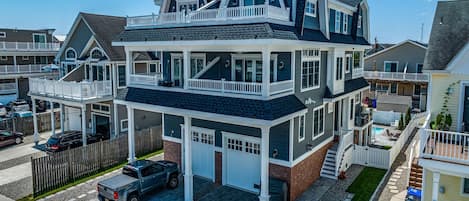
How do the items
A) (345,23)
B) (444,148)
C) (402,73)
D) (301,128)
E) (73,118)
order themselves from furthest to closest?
(402,73)
(73,118)
(345,23)
(301,128)
(444,148)

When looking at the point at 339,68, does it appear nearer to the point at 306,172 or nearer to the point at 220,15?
the point at 306,172

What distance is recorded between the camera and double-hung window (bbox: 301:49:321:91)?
16891 millimetres

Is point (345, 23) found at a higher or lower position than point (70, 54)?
higher

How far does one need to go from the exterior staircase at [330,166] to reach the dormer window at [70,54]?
69.1ft

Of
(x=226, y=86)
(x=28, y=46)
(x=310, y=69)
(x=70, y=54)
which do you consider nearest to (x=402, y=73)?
(x=310, y=69)

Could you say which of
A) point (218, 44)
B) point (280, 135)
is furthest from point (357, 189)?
point (218, 44)

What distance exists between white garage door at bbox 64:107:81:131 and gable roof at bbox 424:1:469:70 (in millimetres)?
25393

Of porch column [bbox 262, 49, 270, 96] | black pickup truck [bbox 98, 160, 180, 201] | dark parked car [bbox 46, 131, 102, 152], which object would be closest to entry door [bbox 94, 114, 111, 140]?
dark parked car [bbox 46, 131, 102, 152]

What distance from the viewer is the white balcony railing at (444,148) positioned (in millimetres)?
10984

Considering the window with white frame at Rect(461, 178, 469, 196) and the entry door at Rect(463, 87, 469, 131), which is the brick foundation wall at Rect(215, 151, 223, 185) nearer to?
the window with white frame at Rect(461, 178, 469, 196)

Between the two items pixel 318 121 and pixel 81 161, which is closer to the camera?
pixel 318 121

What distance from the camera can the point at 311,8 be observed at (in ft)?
59.3

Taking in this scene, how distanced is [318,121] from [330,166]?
2628mm

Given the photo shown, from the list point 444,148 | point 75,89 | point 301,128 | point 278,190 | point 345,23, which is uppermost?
point 345,23
